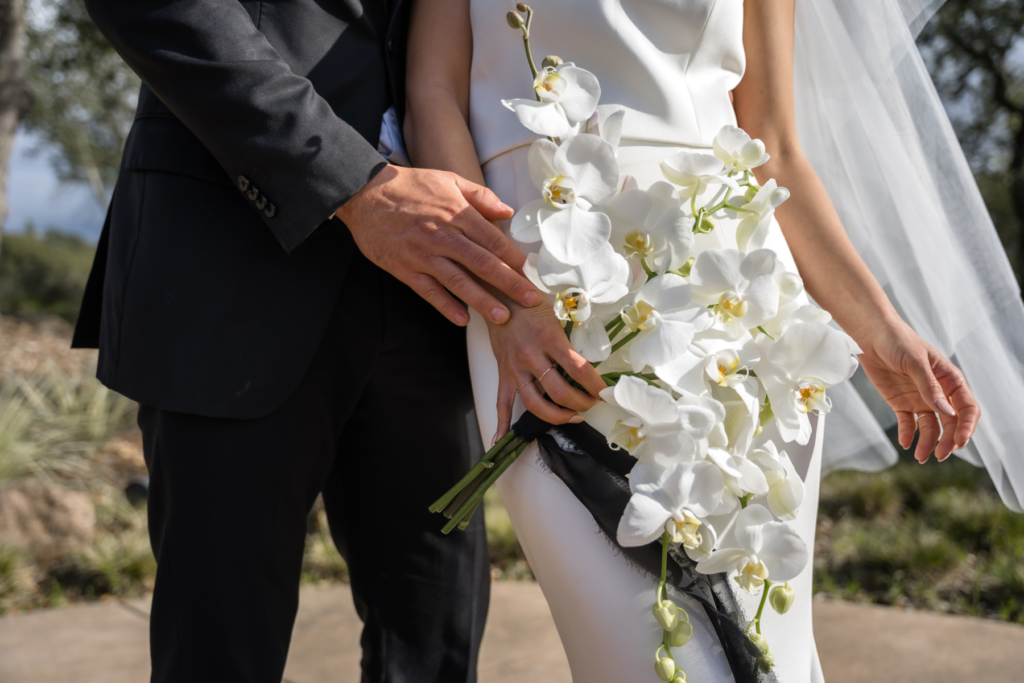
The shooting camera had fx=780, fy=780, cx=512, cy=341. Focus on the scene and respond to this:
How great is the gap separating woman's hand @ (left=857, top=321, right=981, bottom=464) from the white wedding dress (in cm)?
18

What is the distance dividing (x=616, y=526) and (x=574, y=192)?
16.8 inches

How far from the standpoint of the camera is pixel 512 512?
1.15 m

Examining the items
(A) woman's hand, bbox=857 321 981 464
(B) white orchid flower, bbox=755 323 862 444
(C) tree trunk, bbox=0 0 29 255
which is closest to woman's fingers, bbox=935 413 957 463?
(A) woman's hand, bbox=857 321 981 464

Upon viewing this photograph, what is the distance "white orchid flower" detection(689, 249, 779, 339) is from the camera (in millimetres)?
850

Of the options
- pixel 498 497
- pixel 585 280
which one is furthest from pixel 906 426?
pixel 498 497

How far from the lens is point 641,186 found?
1151 millimetres

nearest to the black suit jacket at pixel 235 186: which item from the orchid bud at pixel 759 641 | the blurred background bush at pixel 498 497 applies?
the orchid bud at pixel 759 641

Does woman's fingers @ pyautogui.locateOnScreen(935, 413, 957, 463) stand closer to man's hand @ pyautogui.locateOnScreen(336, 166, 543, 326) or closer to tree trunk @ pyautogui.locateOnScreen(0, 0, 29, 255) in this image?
man's hand @ pyautogui.locateOnScreen(336, 166, 543, 326)

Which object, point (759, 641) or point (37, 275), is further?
point (37, 275)

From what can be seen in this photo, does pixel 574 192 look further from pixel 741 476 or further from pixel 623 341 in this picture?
pixel 741 476

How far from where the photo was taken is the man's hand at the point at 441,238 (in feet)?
3.45

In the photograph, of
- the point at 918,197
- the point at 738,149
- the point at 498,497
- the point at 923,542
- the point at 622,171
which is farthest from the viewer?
the point at 498,497

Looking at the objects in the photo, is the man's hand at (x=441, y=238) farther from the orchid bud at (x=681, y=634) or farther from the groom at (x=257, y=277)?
the orchid bud at (x=681, y=634)

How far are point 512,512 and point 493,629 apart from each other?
2089mm
